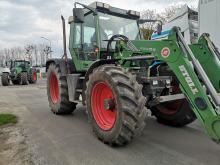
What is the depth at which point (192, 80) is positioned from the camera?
14.5ft

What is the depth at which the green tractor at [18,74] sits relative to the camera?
23.3 meters

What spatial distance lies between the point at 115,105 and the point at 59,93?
298 cm

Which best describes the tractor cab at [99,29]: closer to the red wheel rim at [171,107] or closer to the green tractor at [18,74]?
the red wheel rim at [171,107]

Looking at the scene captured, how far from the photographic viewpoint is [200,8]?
9.27 m

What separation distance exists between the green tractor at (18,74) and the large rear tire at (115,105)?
60.7ft

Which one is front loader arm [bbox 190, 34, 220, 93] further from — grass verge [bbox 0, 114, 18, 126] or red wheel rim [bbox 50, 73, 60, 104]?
red wheel rim [bbox 50, 73, 60, 104]

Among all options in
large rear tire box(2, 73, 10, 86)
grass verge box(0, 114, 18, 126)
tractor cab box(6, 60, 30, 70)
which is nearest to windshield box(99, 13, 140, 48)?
grass verge box(0, 114, 18, 126)

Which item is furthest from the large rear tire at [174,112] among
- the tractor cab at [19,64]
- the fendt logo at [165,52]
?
the tractor cab at [19,64]

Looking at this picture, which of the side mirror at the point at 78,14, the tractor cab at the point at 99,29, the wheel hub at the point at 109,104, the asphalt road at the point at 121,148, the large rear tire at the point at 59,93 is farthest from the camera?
the large rear tire at the point at 59,93

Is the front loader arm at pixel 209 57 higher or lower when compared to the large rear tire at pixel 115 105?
higher

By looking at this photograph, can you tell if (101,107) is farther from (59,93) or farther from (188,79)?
(59,93)

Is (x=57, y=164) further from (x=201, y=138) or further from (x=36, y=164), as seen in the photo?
(x=201, y=138)

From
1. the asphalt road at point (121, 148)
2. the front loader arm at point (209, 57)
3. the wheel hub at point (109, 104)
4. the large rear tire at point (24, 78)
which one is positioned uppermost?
the front loader arm at point (209, 57)

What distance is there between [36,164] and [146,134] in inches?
96.7
